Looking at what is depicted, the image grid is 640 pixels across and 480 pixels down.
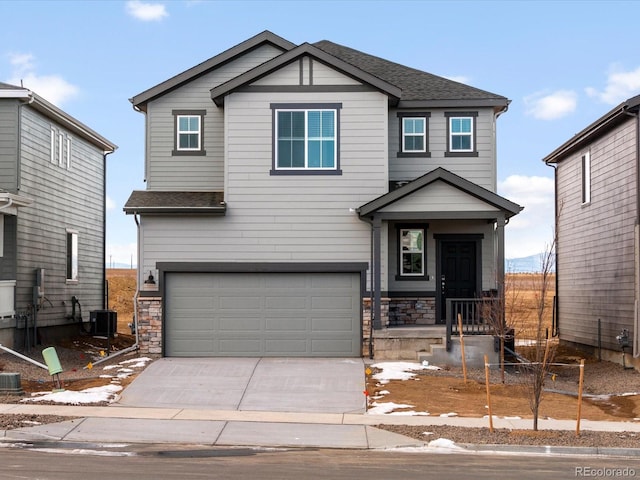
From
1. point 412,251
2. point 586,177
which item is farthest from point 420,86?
point 586,177

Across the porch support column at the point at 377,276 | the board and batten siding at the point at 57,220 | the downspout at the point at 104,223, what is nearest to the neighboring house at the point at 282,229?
the porch support column at the point at 377,276

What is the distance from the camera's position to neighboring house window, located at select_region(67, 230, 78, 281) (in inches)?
1105

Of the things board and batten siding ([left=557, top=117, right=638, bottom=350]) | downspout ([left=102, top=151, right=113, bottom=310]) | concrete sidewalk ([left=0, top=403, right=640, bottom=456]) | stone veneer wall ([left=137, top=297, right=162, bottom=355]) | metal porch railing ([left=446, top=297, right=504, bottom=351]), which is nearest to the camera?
concrete sidewalk ([left=0, top=403, right=640, bottom=456])

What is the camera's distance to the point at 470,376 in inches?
757

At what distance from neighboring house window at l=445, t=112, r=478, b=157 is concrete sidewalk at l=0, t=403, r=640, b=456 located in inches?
413

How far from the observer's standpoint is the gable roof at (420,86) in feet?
76.8

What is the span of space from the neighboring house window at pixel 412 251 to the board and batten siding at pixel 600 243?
5.30 metres

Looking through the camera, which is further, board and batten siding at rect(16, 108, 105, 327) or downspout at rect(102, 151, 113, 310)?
downspout at rect(102, 151, 113, 310)

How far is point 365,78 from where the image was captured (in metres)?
21.8

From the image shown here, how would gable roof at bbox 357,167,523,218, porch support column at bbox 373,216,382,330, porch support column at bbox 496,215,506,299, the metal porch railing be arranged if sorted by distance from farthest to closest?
porch support column at bbox 373,216,382,330
porch support column at bbox 496,215,506,299
gable roof at bbox 357,167,523,218
the metal porch railing

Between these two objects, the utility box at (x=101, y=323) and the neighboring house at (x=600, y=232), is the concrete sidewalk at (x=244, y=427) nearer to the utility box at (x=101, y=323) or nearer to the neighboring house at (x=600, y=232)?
the neighboring house at (x=600, y=232)

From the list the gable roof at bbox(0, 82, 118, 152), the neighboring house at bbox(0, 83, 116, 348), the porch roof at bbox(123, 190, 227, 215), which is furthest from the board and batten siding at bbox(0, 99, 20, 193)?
the porch roof at bbox(123, 190, 227, 215)

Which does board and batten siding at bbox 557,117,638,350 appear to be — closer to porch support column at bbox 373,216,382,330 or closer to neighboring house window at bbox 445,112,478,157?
neighboring house window at bbox 445,112,478,157

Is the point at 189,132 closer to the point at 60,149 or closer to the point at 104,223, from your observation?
the point at 60,149
